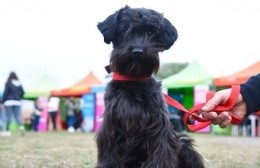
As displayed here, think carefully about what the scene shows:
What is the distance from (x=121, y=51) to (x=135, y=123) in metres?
0.71

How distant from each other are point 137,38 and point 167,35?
419mm

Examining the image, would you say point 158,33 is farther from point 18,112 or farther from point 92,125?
point 92,125

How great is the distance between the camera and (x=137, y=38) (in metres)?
4.92

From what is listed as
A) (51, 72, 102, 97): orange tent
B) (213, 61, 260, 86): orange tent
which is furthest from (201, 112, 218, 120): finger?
(51, 72, 102, 97): orange tent

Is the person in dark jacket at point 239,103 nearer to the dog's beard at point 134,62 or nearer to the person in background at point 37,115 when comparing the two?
the dog's beard at point 134,62

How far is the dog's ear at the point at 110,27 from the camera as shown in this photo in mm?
5086

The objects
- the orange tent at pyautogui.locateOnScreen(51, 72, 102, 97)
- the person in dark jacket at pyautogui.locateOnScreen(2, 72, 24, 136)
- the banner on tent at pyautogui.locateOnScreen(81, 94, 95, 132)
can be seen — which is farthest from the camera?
the orange tent at pyautogui.locateOnScreen(51, 72, 102, 97)

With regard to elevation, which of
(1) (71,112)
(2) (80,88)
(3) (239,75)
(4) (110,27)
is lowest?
(1) (71,112)

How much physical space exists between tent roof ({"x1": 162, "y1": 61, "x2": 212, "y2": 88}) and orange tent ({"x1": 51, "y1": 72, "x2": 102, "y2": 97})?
246 inches

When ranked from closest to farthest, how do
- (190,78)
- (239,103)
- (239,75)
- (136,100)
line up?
(239,103) < (136,100) < (239,75) < (190,78)

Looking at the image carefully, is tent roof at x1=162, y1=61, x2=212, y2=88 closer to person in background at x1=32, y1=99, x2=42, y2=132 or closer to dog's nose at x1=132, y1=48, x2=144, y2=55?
person in background at x1=32, y1=99, x2=42, y2=132

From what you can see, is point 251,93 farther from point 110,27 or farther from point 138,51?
point 110,27

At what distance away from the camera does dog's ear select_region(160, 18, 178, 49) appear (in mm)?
5176

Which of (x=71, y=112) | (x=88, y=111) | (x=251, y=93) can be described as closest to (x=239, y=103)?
(x=251, y=93)
